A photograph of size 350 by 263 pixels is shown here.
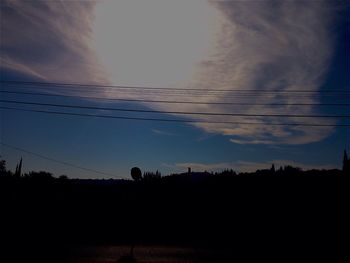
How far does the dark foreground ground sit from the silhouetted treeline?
0.06 metres

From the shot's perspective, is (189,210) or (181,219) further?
(189,210)

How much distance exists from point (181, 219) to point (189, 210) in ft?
2.65

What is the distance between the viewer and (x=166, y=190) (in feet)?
75.0

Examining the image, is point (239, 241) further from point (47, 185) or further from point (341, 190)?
point (47, 185)

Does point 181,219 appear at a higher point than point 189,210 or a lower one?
lower

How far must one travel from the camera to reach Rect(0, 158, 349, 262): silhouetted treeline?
58.2 ft

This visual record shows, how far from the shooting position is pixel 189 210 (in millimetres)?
21828

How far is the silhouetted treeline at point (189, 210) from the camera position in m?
17.7

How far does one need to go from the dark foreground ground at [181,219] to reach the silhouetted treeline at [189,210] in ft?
0.18

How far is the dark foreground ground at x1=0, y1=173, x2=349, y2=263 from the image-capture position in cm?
1352

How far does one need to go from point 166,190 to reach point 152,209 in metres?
1.64

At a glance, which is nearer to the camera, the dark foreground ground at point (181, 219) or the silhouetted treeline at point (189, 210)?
the dark foreground ground at point (181, 219)

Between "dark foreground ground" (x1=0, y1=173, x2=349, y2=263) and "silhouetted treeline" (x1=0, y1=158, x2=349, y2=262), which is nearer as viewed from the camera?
"dark foreground ground" (x1=0, y1=173, x2=349, y2=263)

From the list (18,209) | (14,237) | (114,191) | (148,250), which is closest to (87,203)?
(114,191)
